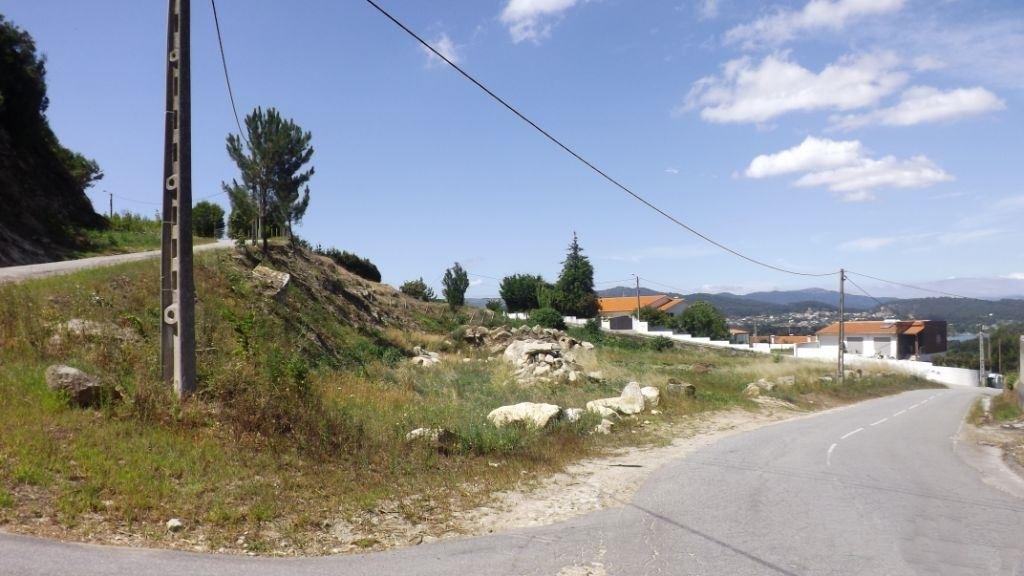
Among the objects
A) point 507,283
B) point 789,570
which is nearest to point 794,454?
point 789,570

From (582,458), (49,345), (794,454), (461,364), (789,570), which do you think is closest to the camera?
(789,570)

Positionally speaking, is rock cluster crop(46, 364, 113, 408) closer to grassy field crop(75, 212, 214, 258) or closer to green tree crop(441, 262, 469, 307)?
grassy field crop(75, 212, 214, 258)

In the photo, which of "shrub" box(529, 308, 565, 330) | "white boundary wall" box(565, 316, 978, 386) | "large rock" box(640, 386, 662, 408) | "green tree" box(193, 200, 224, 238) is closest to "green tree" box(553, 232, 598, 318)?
"white boundary wall" box(565, 316, 978, 386)

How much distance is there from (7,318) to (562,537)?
10708 millimetres

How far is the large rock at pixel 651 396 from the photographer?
19.6m

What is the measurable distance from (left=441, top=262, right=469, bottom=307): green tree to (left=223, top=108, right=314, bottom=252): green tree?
23585 mm

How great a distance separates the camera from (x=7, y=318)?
11883 mm

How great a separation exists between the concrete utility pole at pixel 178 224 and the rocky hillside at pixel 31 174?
2029 cm

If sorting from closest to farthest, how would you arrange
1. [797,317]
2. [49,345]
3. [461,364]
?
[49,345], [461,364], [797,317]

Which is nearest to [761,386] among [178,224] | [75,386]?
→ [178,224]

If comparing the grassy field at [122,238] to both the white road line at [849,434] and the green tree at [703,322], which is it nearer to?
the white road line at [849,434]

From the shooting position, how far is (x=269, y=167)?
94.0 feet

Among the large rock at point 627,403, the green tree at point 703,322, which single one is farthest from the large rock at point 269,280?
the green tree at point 703,322

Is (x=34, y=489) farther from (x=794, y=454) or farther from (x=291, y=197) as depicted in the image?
(x=291, y=197)
